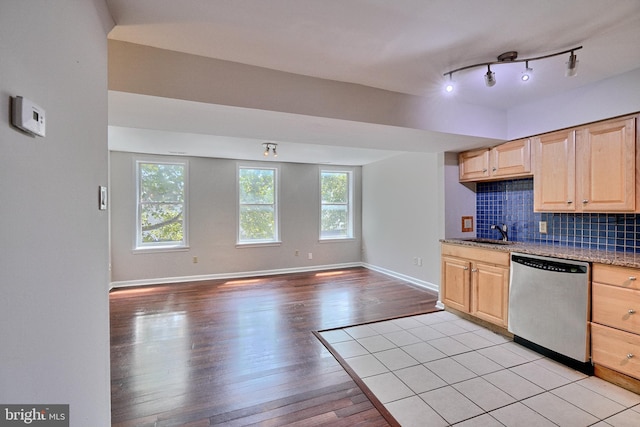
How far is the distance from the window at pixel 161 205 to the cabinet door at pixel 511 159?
15.9 feet

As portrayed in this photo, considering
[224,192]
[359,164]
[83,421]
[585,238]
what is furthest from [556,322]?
[224,192]

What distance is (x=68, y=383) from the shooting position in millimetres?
989

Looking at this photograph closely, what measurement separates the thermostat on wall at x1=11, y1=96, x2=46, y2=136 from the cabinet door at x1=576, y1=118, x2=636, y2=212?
3.59 meters

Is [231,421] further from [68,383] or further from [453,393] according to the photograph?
[453,393]

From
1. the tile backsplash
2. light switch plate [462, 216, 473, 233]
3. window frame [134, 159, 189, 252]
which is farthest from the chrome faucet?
window frame [134, 159, 189, 252]

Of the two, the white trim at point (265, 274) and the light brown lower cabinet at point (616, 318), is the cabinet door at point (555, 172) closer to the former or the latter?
the light brown lower cabinet at point (616, 318)

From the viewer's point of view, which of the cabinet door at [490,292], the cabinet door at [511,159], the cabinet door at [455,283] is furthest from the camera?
the cabinet door at [455,283]

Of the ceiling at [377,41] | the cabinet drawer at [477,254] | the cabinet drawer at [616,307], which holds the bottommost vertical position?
the cabinet drawer at [616,307]

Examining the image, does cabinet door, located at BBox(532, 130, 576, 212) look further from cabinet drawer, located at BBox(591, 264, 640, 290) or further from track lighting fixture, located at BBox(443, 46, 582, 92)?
track lighting fixture, located at BBox(443, 46, 582, 92)

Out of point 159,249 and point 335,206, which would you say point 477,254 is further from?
point 159,249

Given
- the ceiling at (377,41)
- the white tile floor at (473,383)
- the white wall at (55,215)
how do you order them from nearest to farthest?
the white wall at (55,215) < the ceiling at (377,41) < the white tile floor at (473,383)

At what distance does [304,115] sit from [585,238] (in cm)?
297

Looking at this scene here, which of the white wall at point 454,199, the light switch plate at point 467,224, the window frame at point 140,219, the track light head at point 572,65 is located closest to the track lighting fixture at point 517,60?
the track light head at point 572,65

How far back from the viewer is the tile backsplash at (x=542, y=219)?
257cm
